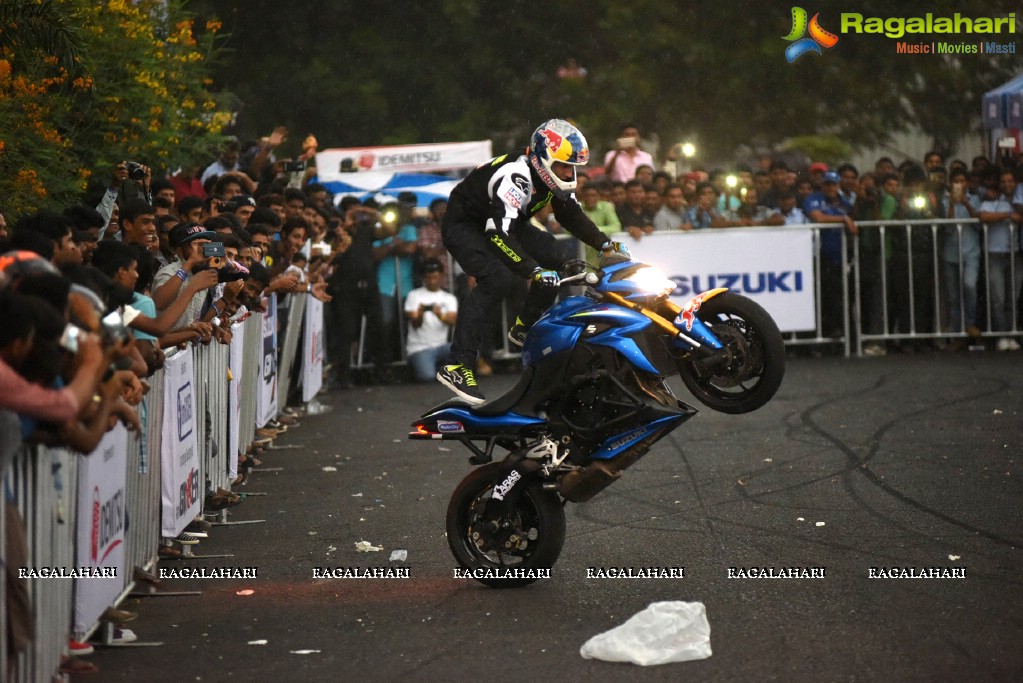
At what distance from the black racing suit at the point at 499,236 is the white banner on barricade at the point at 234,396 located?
186cm

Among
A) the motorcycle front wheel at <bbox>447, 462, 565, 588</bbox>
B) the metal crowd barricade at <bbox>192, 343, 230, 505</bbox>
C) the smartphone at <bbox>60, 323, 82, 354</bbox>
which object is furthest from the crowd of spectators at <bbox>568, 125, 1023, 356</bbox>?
the smartphone at <bbox>60, 323, 82, 354</bbox>

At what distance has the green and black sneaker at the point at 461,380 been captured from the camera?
339 inches

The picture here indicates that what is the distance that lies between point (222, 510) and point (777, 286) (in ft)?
29.3

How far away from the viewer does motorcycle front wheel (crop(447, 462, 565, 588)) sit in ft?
25.7

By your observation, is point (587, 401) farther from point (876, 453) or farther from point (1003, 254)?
point (1003, 254)

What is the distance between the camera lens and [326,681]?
635 cm

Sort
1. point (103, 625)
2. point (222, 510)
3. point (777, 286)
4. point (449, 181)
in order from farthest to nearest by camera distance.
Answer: point (449, 181) < point (777, 286) < point (222, 510) < point (103, 625)

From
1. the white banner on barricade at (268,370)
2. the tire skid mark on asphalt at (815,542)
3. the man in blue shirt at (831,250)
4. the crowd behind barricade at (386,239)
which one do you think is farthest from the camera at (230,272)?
the man in blue shirt at (831,250)

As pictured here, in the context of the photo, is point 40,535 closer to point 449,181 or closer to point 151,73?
point 151,73

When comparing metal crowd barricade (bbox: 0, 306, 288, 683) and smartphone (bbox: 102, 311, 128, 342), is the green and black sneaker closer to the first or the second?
metal crowd barricade (bbox: 0, 306, 288, 683)

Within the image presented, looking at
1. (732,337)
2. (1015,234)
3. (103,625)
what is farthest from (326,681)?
(1015,234)

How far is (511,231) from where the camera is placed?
881 centimetres

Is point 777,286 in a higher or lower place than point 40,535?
higher

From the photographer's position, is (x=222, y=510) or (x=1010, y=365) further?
(x=1010, y=365)
